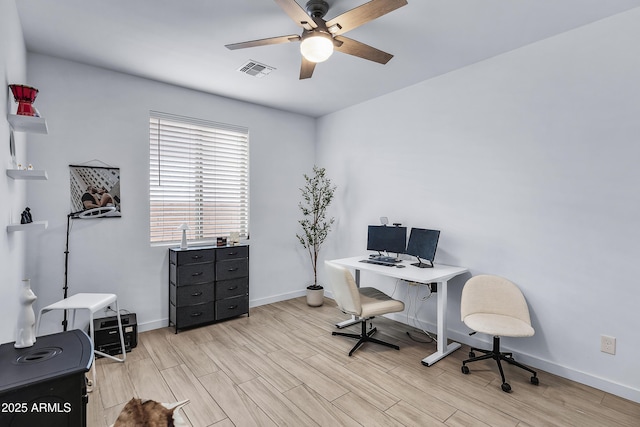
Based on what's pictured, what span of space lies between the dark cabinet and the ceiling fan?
7.69 ft

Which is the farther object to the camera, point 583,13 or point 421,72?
point 421,72

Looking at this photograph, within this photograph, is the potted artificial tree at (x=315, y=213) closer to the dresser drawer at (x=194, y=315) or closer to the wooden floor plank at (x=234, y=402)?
the dresser drawer at (x=194, y=315)

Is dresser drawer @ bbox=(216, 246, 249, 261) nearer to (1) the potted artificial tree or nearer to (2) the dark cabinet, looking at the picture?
(2) the dark cabinet

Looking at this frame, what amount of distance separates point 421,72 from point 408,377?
9.78 feet

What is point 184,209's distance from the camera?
3.91m

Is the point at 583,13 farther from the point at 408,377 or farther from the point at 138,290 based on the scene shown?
the point at 138,290

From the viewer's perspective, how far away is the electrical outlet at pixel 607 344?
94.2 inches

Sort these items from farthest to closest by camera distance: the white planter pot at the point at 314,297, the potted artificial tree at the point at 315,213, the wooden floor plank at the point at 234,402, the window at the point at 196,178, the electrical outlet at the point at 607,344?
the potted artificial tree at the point at 315,213
the white planter pot at the point at 314,297
the window at the point at 196,178
the electrical outlet at the point at 607,344
the wooden floor plank at the point at 234,402

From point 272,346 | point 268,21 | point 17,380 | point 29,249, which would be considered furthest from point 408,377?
point 29,249

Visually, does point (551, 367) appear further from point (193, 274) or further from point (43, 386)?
point (193, 274)

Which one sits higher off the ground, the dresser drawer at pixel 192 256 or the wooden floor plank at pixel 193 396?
the dresser drawer at pixel 192 256

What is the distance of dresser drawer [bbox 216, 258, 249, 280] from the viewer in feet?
12.6

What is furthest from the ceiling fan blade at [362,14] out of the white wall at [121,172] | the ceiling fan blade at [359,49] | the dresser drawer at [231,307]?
the dresser drawer at [231,307]

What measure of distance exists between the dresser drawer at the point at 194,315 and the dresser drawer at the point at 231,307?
3.4 inches
